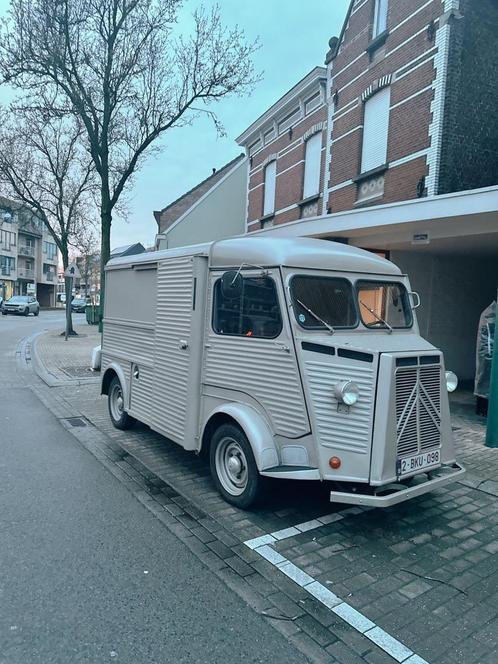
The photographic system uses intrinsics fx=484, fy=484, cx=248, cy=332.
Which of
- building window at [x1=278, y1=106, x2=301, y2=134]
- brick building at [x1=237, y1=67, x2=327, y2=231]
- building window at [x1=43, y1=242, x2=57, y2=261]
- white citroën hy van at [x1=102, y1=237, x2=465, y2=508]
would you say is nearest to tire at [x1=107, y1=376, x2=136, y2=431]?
white citroën hy van at [x1=102, y1=237, x2=465, y2=508]

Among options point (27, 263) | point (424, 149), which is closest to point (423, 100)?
point (424, 149)

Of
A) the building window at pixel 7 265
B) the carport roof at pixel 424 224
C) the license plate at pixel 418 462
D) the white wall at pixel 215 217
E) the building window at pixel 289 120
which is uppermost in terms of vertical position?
the building window at pixel 289 120

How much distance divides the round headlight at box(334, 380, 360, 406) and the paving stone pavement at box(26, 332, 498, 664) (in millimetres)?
1172

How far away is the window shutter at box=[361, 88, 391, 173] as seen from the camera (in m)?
11.0

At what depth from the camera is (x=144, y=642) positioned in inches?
104

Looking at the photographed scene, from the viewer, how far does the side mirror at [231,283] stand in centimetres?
429

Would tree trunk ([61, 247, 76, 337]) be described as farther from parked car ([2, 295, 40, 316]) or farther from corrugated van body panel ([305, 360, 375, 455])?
parked car ([2, 295, 40, 316])

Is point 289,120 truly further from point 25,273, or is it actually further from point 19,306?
point 25,273

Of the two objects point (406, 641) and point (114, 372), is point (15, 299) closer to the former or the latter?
point (114, 372)

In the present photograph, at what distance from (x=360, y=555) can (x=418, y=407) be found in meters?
1.23

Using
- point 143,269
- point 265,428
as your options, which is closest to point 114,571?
point 265,428

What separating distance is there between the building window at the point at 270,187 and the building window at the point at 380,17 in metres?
5.79

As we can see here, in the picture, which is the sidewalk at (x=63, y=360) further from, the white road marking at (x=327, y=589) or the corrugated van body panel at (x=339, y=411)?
the corrugated van body panel at (x=339, y=411)

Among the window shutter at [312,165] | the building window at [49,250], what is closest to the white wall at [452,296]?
the window shutter at [312,165]
